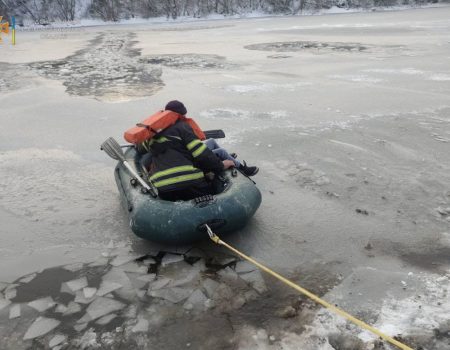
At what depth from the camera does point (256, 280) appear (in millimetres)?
3459

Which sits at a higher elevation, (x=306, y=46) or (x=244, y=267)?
(x=306, y=46)

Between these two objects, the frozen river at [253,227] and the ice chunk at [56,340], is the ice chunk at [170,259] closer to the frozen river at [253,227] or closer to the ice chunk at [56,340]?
the frozen river at [253,227]

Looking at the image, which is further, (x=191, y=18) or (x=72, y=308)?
(x=191, y=18)

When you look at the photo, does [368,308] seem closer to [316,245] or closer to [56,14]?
[316,245]

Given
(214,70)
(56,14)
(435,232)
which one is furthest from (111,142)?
(56,14)

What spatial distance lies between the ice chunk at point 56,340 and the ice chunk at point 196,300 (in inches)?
34.6

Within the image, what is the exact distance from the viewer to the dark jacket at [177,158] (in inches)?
154

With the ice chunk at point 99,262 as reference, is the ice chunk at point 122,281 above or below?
below

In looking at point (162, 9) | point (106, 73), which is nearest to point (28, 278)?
point (106, 73)

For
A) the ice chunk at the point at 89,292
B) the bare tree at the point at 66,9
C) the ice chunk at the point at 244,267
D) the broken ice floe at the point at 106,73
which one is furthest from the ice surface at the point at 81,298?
the bare tree at the point at 66,9

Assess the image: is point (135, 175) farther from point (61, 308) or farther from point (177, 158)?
point (61, 308)

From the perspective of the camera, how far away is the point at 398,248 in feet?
12.7

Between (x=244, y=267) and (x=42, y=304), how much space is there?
5.40 feet

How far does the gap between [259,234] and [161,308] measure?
134 cm
